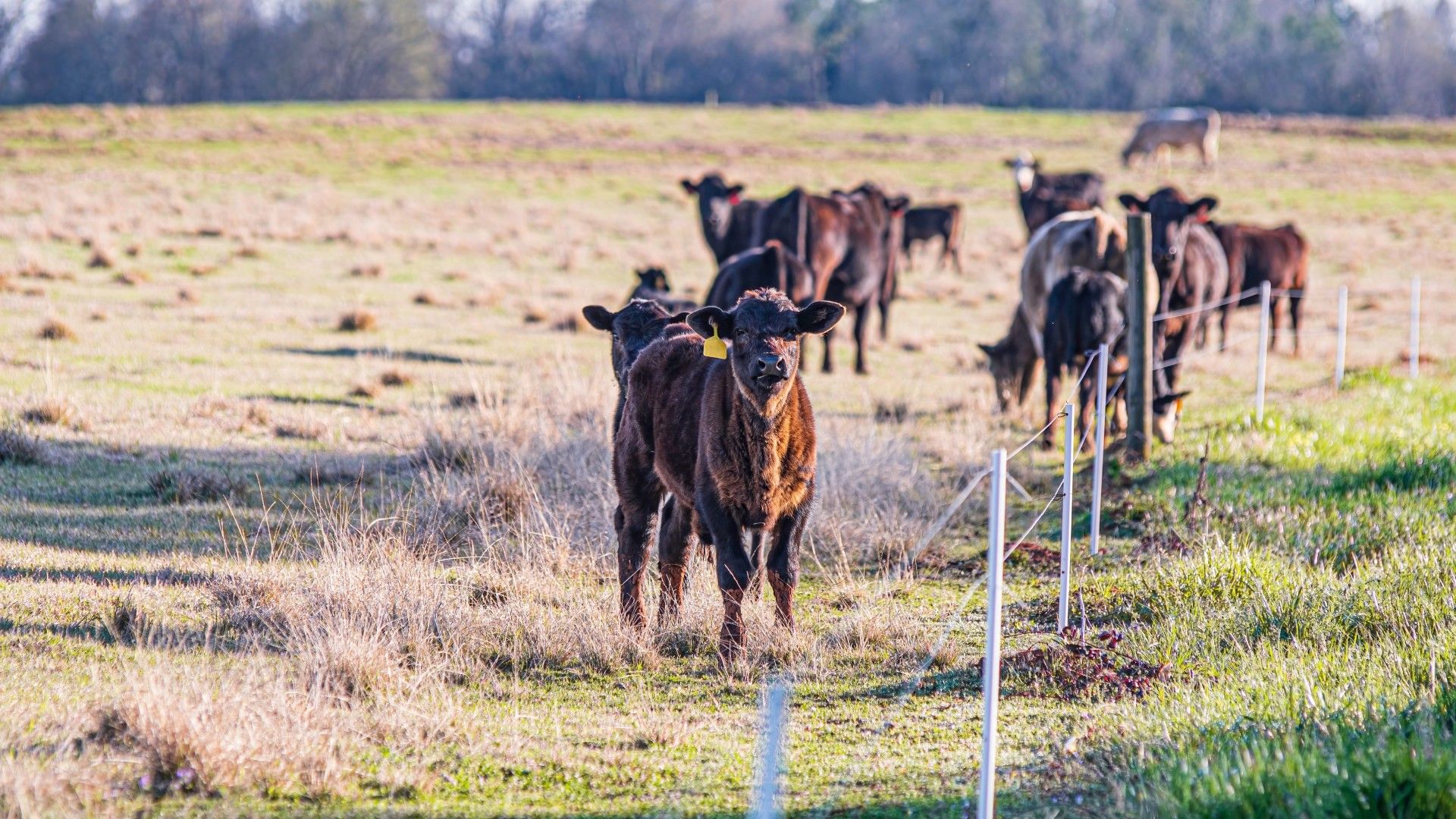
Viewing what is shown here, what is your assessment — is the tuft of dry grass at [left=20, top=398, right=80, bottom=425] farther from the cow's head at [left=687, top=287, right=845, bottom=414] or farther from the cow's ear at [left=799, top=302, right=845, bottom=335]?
the cow's ear at [left=799, top=302, right=845, bottom=335]

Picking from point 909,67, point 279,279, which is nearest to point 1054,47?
point 909,67

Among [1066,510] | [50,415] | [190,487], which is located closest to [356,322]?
[50,415]

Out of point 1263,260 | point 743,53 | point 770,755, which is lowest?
point 770,755

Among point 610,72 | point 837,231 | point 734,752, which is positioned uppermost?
point 610,72

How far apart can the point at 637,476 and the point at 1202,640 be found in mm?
2664

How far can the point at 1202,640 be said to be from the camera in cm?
601

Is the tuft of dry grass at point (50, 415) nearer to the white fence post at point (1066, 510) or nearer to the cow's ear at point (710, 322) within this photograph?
the cow's ear at point (710, 322)

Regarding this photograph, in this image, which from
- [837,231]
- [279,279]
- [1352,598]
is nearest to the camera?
[1352,598]

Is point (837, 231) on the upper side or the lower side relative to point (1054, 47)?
lower

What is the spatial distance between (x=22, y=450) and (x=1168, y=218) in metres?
10.5

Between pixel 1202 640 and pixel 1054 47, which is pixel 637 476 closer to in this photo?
pixel 1202 640

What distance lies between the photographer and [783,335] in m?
5.83

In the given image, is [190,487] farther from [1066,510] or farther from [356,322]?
[356,322]

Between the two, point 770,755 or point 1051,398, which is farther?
point 1051,398
